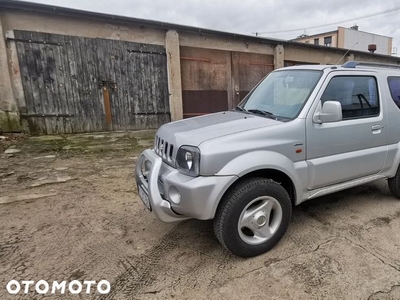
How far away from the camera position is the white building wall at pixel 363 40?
36.2 m

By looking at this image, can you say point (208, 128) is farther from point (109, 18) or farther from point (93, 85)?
point (109, 18)

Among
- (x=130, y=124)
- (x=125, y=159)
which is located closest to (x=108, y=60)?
(x=130, y=124)

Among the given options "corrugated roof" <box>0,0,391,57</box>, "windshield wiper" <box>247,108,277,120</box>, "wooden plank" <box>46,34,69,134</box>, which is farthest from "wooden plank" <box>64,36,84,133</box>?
"windshield wiper" <box>247,108,277,120</box>

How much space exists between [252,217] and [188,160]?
764mm

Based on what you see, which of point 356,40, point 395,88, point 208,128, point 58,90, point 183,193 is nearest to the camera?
point 183,193

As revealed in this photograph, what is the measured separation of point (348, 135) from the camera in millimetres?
2773

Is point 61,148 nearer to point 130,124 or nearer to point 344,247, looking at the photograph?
point 130,124

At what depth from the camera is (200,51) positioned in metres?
9.06

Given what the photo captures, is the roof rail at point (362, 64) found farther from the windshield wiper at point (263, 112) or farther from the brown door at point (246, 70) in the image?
the brown door at point (246, 70)

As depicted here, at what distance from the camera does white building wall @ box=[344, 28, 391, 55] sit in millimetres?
36219

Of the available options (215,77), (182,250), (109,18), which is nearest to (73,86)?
(109,18)

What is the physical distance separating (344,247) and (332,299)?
74 centimetres

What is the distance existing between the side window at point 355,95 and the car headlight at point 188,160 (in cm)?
149

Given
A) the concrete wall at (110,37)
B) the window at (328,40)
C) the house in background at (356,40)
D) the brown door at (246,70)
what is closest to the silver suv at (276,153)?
the concrete wall at (110,37)
